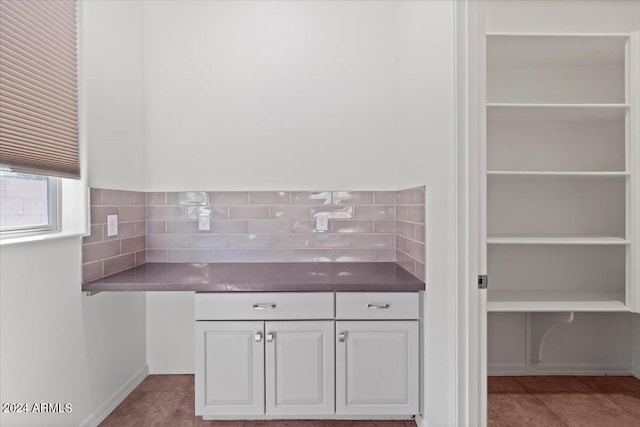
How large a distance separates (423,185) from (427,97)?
0.42 m

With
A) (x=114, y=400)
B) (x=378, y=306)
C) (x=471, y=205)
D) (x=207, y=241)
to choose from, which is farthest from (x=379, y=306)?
(x=114, y=400)

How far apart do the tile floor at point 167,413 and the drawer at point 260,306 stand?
58 centimetres

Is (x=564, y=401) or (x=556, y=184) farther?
(x=556, y=184)

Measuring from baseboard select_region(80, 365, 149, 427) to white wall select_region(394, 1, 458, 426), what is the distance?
165cm

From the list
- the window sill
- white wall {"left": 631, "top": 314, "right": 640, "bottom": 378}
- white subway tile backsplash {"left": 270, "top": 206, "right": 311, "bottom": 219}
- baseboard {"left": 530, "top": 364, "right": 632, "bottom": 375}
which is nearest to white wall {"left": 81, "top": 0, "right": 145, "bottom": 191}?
the window sill

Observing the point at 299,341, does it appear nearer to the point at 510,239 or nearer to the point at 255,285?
the point at 255,285

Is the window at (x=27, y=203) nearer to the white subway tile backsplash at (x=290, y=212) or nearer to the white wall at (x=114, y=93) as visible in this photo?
the white wall at (x=114, y=93)

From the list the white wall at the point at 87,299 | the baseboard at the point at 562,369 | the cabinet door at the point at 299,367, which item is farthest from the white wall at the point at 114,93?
the baseboard at the point at 562,369

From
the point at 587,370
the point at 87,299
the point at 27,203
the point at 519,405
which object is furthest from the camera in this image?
the point at 587,370

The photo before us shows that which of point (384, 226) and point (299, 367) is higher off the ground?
point (384, 226)

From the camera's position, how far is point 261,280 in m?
2.03

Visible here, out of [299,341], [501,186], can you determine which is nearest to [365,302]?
[299,341]

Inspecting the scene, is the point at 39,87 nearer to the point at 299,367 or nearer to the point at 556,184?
the point at 299,367

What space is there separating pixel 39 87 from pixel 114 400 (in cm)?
167
